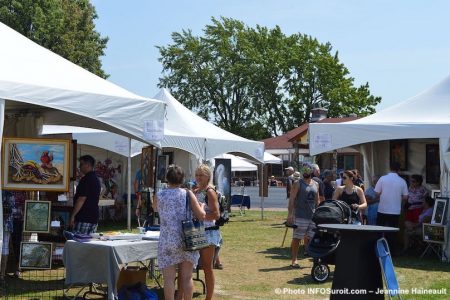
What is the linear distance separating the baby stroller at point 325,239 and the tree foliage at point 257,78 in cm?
4180

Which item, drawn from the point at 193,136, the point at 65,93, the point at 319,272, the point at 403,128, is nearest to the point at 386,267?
the point at 319,272

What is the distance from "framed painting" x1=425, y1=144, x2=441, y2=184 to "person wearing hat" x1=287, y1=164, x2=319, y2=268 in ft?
13.6

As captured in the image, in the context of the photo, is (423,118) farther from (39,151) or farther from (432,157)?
(39,151)

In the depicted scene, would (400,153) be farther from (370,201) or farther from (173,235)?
(173,235)

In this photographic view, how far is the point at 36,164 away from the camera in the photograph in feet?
25.0

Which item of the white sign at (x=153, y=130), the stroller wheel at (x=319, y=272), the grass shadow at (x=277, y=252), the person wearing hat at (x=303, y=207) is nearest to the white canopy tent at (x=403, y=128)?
the grass shadow at (x=277, y=252)

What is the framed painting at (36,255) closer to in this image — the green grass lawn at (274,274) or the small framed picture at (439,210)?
the green grass lawn at (274,274)

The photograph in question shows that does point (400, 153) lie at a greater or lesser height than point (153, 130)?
greater

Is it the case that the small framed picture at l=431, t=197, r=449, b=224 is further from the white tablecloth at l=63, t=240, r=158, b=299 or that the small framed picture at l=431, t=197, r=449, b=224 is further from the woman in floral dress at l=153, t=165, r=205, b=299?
the woman in floral dress at l=153, t=165, r=205, b=299

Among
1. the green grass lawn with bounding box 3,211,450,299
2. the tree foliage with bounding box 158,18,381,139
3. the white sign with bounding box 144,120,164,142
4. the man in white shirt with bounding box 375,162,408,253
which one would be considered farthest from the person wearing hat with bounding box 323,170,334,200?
the tree foliage with bounding box 158,18,381,139

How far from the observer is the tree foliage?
168 ft

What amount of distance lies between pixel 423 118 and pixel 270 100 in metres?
41.1

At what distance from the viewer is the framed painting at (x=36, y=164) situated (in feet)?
24.6

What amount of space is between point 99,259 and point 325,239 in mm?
3113
